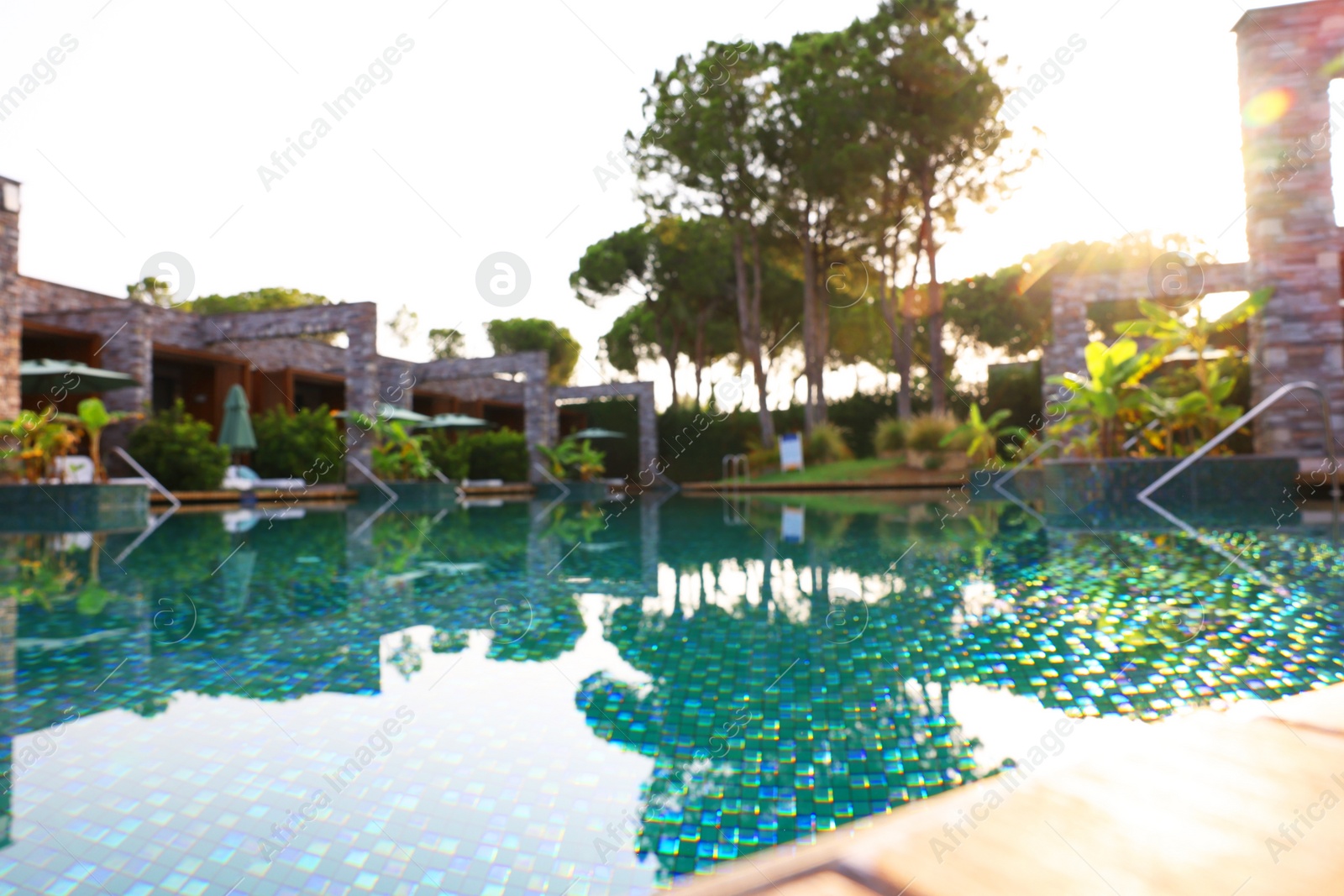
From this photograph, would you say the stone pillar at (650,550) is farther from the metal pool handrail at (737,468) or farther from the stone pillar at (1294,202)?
the metal pool handrail at (737,468)

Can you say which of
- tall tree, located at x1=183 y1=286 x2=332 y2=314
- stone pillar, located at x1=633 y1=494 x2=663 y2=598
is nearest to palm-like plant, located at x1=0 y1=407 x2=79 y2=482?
stone pillar, located at x1=633 y1=494 x2=663 y2=598

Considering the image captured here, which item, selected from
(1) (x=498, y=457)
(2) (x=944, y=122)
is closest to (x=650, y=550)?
(2) (x=944, y=122)

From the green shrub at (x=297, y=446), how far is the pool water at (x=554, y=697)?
11.7m

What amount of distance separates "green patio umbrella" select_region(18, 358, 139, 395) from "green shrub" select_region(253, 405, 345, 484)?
3.75 metres

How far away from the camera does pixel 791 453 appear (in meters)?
19.0

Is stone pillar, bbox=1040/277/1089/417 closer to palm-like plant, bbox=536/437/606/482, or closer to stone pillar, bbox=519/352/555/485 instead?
palm-like plant, bbox=536/437/606/482

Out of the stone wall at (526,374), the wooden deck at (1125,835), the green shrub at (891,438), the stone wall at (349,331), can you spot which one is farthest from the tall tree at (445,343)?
the wooden deck at (1125,835)

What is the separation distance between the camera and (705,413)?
81.5ft

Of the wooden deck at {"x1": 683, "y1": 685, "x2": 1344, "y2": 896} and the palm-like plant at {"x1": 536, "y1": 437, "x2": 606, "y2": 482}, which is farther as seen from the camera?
the palm-like plant at {"x1": 536, "y1": 437, "x2": 606, "y2": 482}

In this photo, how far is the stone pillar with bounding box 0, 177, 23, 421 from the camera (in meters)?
11.0

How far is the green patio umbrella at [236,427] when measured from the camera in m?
14.1

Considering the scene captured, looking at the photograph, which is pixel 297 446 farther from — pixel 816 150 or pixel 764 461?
pixel 816 150

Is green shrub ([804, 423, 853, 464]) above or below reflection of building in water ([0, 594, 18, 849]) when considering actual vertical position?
above

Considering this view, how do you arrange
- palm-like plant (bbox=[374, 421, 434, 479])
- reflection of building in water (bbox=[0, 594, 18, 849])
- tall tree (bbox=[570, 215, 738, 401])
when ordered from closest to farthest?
reflection of building in water (bbox=[0, 594, 18, 849]), palm-like plant (bbox=[374, 421, 434, 479]), tall tree (bbox=[570, 215, 738, 401])
